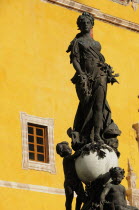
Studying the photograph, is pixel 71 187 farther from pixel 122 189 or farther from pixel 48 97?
pixel 48 97

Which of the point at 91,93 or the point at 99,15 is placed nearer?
the point at 91,93

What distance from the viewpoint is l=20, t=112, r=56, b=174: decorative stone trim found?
2539 cm

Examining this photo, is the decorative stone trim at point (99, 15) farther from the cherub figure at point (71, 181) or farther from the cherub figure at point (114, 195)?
the cherub figure at point (114, 195)

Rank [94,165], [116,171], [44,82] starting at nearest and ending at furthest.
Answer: [116,171] < [94,165] < [44,82]

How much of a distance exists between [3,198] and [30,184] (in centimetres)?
94

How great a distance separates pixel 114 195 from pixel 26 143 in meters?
12.9

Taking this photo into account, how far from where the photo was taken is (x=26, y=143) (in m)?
25.5

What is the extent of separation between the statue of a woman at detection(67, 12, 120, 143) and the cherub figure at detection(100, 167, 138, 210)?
63 cm

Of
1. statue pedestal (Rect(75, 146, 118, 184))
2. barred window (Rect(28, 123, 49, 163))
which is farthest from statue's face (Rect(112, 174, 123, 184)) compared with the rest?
barred window (Rect(28, 123, 49, 163))

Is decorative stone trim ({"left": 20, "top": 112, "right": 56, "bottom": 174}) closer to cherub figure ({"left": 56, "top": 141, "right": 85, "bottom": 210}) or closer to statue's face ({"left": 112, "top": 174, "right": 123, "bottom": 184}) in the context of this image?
cherub figure ({"left": 56, "top": 141, "right": 85, "bottom": 210})

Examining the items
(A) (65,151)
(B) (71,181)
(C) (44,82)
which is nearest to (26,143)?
(C) (44,82)

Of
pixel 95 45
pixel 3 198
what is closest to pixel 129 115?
pixel 3 198

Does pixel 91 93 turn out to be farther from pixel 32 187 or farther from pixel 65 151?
pixel 32 187

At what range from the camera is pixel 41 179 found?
2559cm
